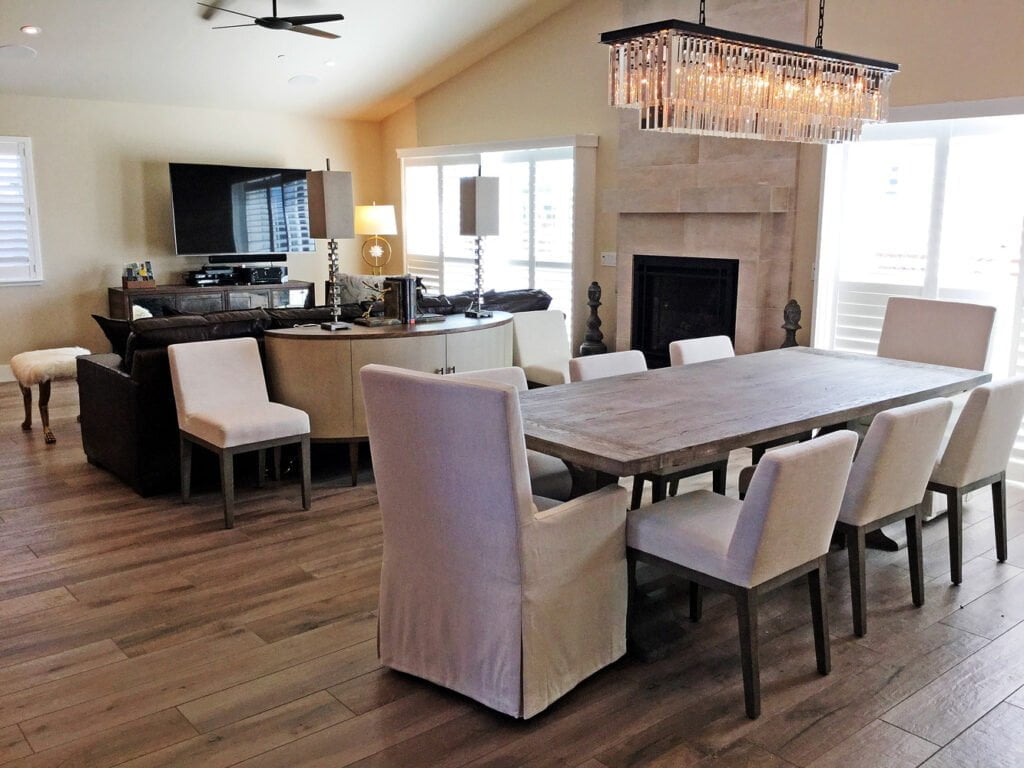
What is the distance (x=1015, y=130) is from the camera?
4801mm

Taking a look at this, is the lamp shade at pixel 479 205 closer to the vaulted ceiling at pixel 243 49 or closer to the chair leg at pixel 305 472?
the chair leg at pixel 305 472

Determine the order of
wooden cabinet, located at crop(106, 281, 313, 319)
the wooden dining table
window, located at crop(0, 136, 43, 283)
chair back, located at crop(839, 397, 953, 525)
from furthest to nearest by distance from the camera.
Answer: wooden cabinet, located at crop(106, 281, 313, 319) → window, located at crop(0, 136, 43, 283) → chair back, located at crop(839, 397, 953, 525) → the wooden dining table

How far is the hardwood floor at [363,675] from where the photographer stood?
243 cm

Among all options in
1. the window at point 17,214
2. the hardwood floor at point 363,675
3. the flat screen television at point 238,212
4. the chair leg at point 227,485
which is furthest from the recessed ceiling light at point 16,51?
the chair leg at point 227,485

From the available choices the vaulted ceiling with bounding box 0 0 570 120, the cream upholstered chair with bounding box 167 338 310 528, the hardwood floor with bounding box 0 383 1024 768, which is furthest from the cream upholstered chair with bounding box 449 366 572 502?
the vaulted ceiling with bounding box 0 0 570 120

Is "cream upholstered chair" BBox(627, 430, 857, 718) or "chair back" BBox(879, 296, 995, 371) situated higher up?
"chair back" BBox(879, 296, 995, 371)

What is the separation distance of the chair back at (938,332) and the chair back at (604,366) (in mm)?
1607

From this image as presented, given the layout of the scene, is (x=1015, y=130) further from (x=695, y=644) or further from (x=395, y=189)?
(x=395, y=189)

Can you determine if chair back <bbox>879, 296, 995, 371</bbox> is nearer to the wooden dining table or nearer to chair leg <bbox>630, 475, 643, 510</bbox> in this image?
the wooden dining table

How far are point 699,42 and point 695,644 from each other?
6.82 ft

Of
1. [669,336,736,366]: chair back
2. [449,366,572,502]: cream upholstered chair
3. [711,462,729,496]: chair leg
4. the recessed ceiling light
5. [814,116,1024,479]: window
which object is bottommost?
[711,462,729,496]: chair leg

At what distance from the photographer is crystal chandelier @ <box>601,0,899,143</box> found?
9.98ft

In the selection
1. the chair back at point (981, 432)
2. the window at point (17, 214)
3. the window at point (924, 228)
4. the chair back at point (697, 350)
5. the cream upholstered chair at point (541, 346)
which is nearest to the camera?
the chair back at point (981, 432)

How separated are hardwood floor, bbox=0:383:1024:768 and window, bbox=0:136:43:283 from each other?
4.25m
